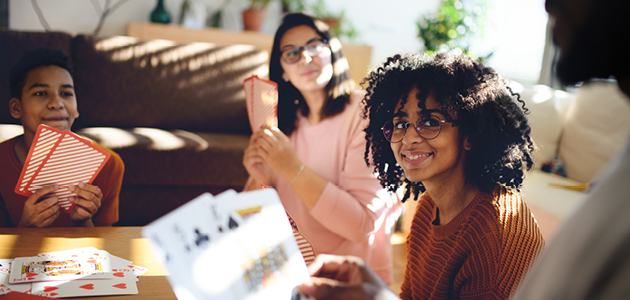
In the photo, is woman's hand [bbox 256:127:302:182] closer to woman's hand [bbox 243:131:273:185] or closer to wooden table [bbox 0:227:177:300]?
woman's hand [bbox 243:131:273:185]

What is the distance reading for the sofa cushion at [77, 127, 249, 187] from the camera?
243 centimetres

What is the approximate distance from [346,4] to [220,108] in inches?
95.7

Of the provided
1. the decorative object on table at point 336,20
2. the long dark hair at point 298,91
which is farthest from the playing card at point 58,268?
the decorative object on table at point 336,20

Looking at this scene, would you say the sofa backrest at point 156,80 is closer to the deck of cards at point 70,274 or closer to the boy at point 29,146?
the boy at point 29,146

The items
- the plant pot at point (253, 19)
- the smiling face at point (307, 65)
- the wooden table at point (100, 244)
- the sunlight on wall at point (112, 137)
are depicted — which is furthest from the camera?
the plant pot at point (253, 19)

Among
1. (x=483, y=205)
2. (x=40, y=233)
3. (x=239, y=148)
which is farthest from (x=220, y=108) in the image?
(x=483, y=205)

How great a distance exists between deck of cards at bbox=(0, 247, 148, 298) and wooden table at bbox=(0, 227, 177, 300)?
27 millimetres

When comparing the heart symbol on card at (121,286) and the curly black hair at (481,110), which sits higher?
the curly black hair at (481,110)

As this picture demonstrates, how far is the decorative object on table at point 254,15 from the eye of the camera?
13.8 feet

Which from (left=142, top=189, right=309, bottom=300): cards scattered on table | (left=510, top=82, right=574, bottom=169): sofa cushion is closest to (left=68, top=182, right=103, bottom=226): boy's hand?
(left=142, top=189, right=309, bottom=300): cards scattered on table

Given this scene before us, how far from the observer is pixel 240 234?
2.56ft

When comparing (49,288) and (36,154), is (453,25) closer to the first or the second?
(36,154)

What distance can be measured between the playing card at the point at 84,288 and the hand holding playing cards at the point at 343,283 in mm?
453

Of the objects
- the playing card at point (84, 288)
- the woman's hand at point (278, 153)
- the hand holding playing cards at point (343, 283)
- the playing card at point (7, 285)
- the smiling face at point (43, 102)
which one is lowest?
the playing card at point (84, 288)
